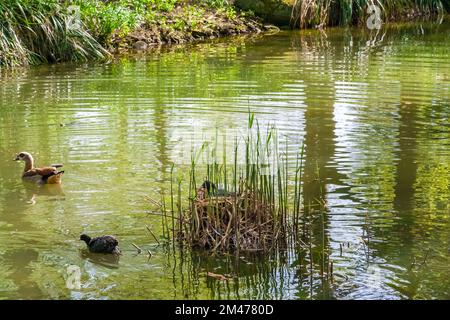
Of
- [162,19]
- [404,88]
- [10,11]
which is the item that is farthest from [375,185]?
[162,19]

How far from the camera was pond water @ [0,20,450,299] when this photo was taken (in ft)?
23.6

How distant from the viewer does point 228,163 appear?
Result: 10.8 meters

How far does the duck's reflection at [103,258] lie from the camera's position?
7.55 m

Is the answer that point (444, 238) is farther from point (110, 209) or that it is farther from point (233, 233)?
point (110, 209)

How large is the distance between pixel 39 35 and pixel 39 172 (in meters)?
9.82

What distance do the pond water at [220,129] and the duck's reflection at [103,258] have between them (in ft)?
0.06

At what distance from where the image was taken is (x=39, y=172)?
33.4 ft

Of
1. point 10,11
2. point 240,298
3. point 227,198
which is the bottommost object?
point 240,298

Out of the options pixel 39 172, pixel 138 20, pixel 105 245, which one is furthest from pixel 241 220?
pixel 138 20

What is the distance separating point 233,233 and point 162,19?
17.2 meters
